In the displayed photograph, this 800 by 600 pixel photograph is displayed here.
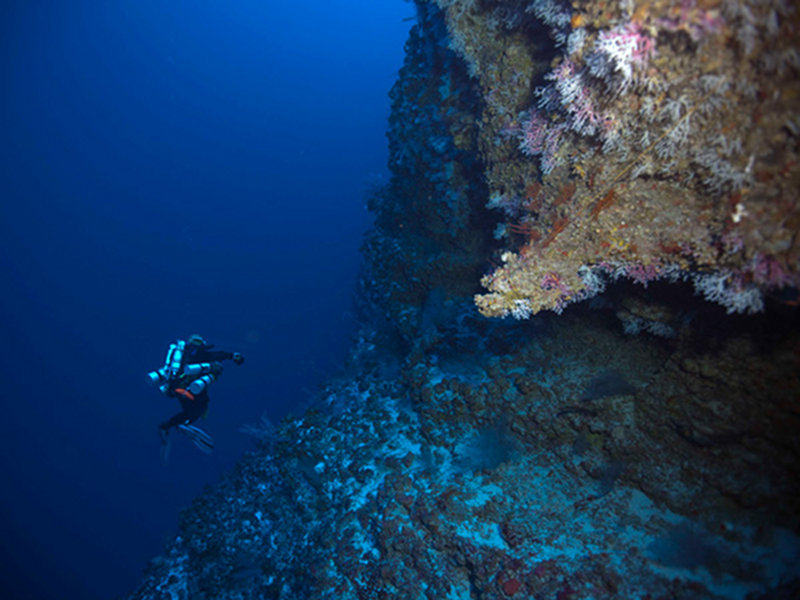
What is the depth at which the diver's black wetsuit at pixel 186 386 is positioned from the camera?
682cm

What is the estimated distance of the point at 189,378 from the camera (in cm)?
686

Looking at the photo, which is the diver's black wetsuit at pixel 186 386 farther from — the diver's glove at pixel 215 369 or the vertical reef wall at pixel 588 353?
the vertical reef wall at pixel 588 353

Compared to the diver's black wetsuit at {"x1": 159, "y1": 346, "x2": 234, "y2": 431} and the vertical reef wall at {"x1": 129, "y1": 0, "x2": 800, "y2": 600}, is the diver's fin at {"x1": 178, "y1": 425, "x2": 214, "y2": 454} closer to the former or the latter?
the diver's black wetsuit at {"x1": 159, "y1": 346, "x2": 234, "y2": 431}

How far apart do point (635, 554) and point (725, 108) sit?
12.4ft

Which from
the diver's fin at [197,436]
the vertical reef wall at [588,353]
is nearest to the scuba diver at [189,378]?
the diver's fin at [197,436]

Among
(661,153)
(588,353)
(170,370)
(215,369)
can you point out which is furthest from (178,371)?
(661,153)

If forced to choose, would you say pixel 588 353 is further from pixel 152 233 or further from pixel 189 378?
pixel 152 233

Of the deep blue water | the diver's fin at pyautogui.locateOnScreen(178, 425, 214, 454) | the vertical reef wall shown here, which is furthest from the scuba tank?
the deep blue water

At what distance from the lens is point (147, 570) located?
8.51m

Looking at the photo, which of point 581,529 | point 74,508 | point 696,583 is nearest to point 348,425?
point 581,529

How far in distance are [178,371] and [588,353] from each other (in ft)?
22.6

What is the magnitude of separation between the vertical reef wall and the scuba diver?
1.83m

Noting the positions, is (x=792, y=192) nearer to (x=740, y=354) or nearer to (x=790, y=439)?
(x=740, y=354)

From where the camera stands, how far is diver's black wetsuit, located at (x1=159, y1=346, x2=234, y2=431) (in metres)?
6.82
